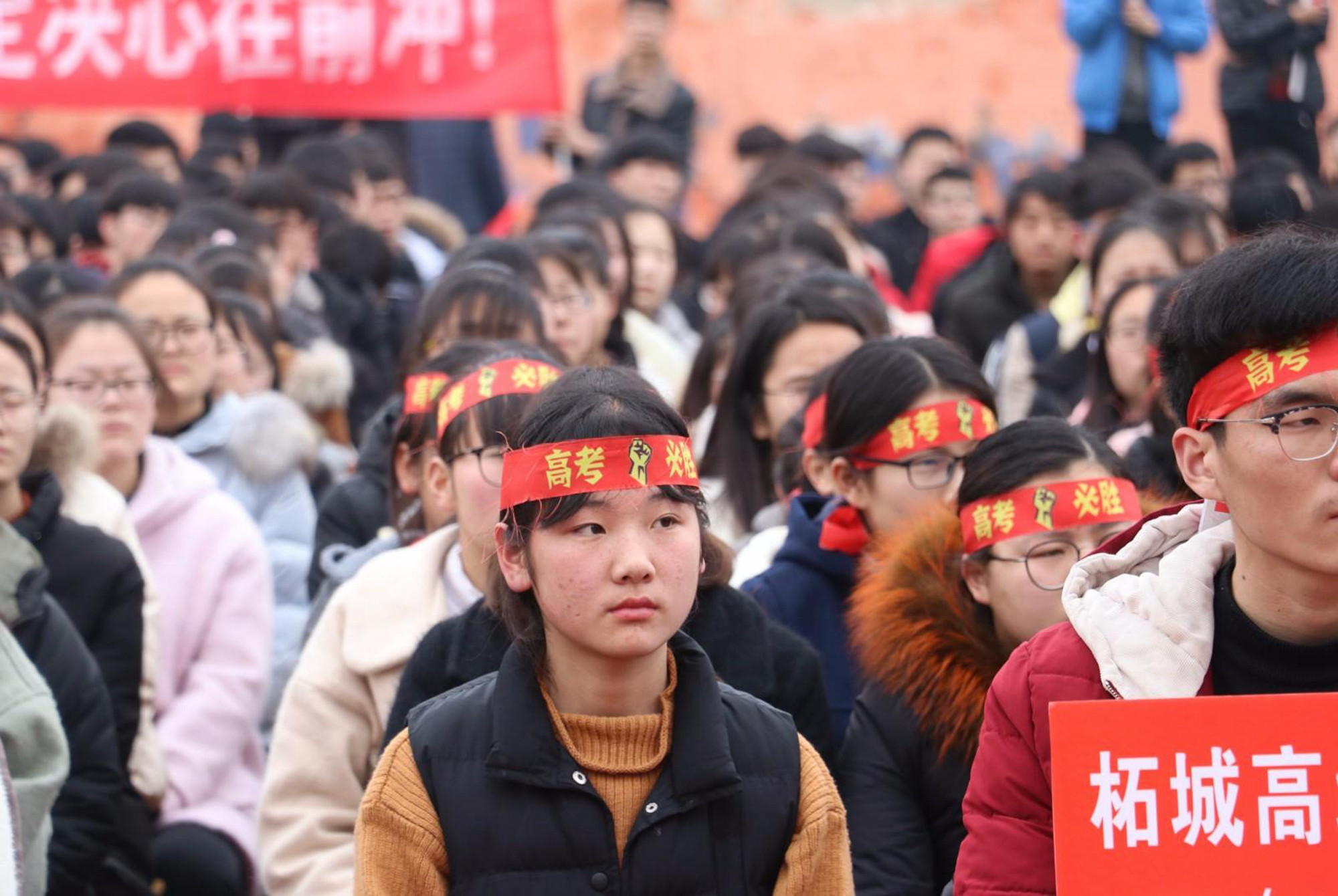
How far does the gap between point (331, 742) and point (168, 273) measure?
9.89ft

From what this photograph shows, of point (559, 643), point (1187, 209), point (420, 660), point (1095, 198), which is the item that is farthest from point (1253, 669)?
point (1095, 198)

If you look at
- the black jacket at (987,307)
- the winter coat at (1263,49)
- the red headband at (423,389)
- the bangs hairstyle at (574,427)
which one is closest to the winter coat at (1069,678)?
the bangs hairstyle at (574,427)

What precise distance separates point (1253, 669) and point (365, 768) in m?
1.98

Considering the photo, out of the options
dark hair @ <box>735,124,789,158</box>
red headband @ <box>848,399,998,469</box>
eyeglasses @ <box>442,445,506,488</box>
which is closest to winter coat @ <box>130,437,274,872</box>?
eyeglasses @ <box>442,445,506,488</box>

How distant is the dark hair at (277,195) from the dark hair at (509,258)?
9.94 ft

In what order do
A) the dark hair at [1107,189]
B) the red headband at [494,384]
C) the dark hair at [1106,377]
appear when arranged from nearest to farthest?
the red headband at [494,384], the dark hair at [1106,377], the dark hair at [1107,189]

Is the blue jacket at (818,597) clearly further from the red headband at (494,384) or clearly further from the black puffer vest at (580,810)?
the black puffer vest at (580,810)

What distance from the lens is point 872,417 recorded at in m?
4.54

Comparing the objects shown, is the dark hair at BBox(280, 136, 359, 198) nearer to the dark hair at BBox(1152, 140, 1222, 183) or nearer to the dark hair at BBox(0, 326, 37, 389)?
the dark hair at BBox(1152, 140, 1222, 183)

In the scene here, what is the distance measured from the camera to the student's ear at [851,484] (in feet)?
14.9

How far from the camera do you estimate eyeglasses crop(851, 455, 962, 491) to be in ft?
14.8

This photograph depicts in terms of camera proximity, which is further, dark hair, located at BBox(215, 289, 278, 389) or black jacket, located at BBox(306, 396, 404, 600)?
dark hair, located at BBox(215, 289, 278, 389)

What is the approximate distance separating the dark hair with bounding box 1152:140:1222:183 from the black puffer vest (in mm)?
7188

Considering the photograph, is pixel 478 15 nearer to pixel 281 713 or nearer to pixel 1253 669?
pixel 281 713
